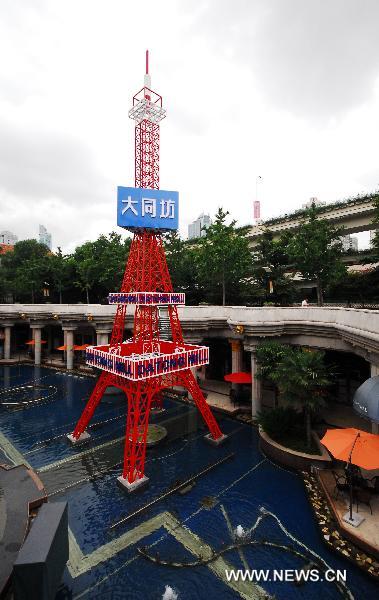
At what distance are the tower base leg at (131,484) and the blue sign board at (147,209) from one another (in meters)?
13.8

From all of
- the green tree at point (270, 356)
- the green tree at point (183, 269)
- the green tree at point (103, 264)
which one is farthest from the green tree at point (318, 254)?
the green tree at point (103, 264)

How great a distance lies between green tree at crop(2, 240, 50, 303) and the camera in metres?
61.9

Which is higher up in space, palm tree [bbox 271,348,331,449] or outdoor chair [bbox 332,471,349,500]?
palm tree [bbox 271,348,331,449]

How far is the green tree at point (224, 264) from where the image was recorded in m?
37.7

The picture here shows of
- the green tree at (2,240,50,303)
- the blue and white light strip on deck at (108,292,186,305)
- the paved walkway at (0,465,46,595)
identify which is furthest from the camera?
the green tree at (2,240,50,303)

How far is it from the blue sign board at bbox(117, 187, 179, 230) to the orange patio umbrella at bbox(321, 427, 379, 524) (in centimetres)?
1395

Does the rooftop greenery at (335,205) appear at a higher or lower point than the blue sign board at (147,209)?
higher

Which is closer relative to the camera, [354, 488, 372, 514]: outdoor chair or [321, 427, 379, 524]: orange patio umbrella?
[321, 427, 379, 524]: orange patio umbrella

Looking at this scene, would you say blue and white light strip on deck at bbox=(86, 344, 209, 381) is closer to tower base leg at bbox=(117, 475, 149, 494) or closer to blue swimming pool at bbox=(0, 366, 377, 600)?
tower base leg at bbox=(117, 475, 149, 494)

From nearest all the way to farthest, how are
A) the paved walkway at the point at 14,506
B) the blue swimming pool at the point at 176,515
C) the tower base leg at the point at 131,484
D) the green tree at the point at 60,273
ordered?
the blue swimming pool at the point at 176,515
the paved walkway at the point at 14,506
the tower base leg at the point at 131,484
the green tree at the point at 60,273

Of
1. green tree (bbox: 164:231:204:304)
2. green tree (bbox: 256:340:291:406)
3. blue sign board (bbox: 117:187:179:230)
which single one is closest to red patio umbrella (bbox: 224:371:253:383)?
green tree (bbox: 256:340:291:406)

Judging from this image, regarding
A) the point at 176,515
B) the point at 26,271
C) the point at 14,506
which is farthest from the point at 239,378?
the point at 26,271

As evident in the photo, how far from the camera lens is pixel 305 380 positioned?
695 inches

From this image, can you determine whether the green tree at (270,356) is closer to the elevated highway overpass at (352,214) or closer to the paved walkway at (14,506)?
the paved walkway at (14,506)
